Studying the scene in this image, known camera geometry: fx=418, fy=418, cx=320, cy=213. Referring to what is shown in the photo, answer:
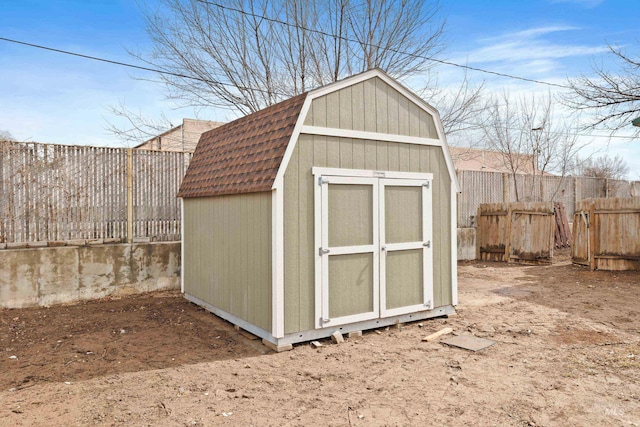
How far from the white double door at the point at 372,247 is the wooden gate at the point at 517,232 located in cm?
606

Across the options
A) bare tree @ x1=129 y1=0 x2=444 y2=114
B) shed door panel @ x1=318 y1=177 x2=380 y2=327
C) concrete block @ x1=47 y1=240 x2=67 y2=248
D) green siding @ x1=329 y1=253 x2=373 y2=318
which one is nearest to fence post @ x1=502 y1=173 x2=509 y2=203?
bare tree @ x1=129 y1=0 x2=444 y2=114

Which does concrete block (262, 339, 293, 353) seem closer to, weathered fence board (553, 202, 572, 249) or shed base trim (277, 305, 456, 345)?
shed base trim (277, 305, 456, 345)

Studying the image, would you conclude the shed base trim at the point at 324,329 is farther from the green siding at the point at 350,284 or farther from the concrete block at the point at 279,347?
the green siding at the point at 350,284

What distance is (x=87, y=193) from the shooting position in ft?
21.7

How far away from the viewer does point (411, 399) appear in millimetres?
3160

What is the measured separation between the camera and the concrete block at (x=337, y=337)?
453 cm

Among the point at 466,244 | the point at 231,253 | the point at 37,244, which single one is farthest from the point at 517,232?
the point at 37,244

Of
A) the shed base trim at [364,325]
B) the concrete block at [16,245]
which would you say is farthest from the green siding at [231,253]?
the concrete block at [16,245]

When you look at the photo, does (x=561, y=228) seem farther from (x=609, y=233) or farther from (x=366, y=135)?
(x=366, y=135)

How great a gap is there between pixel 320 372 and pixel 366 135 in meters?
2.63

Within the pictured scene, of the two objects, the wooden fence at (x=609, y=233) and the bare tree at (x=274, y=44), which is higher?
the bare tree at (x=274, y=44)

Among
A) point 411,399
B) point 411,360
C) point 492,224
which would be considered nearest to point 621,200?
point 492,224

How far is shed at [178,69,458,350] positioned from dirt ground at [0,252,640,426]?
348mm

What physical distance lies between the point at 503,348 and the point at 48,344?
16.0 feet
